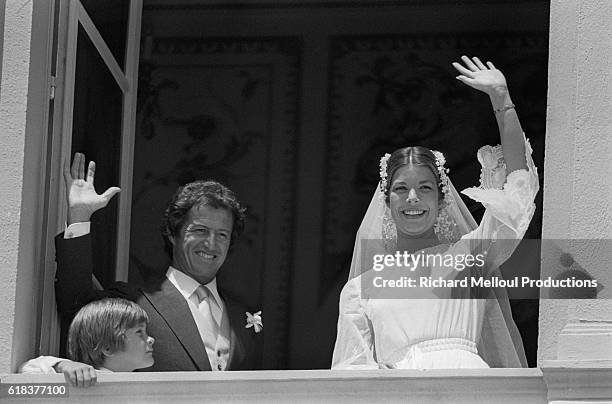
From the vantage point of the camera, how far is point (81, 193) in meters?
7.55

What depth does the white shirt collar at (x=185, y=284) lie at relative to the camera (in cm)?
764

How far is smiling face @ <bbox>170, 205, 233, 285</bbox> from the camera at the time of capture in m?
7.64

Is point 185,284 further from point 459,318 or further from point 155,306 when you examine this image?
point 459,318

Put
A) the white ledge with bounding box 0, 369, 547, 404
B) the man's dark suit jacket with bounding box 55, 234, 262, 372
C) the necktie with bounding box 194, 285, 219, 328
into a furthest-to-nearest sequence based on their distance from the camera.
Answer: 1. the necktie with bounding box 194, 285, 219, 328
2. the man's dark suit jacket with bounding box 55, 234, 262, 372
3. the white ledge with bounding box 0, 369, 547, 404

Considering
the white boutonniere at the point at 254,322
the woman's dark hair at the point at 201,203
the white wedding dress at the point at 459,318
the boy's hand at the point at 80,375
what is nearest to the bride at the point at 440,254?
the white wedding dress at the point at 459,318

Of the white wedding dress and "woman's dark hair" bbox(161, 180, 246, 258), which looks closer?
the white wedding dress

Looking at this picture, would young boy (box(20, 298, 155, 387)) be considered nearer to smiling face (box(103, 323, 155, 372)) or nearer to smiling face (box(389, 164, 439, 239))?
smiling face (box(103, 323, 155, 372))

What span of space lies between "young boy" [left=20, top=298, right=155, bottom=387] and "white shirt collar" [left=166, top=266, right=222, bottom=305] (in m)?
0.33

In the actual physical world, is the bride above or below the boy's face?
above

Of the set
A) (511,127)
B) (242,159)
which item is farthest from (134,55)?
(511,127)

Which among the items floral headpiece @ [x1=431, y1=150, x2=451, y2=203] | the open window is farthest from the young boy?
floral headpiece @ [x1=431, y1=150, x2=451, y2=203]

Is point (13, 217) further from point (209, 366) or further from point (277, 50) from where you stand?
point (277, 50)

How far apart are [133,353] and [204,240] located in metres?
0.55

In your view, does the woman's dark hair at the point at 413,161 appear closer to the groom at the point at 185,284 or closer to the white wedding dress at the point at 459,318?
the white wedding dress at the point at 459,318
